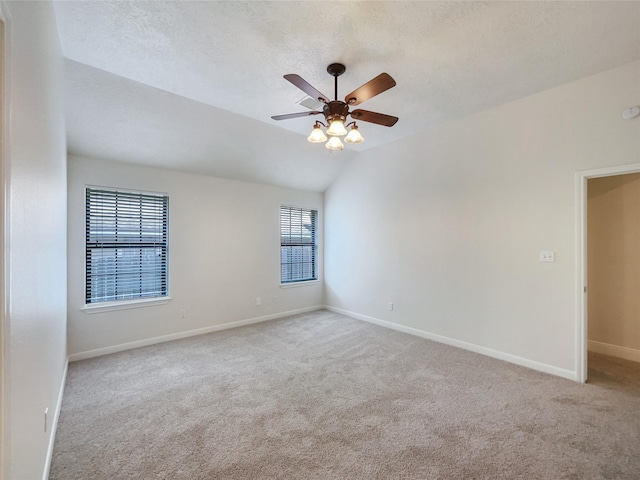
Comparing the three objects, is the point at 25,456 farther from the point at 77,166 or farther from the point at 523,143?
the point at 523,143

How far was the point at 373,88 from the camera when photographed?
2113 millimetres

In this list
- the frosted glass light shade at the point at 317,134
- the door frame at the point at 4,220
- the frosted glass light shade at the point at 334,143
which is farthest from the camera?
the frosted glass light shade at the point at 334,143

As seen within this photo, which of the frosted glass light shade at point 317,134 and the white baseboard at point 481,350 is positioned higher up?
the frosted glass light shade at point 317,134

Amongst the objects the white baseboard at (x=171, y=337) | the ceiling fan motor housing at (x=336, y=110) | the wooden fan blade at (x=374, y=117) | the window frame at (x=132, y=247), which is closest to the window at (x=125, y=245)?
the window frame at (x=132, y=247)

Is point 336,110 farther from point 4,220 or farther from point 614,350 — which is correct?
point 614,350

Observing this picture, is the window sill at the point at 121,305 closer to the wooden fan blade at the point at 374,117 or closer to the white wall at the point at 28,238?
the white wall at the point at 28,238

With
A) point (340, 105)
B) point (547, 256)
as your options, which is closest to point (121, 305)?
point (340, 105)

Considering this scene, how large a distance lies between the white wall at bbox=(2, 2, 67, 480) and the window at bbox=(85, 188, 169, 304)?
6.90 feet

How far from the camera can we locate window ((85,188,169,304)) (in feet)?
11.8

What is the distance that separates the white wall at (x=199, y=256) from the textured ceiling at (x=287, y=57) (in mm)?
434

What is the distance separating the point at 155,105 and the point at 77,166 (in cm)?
131

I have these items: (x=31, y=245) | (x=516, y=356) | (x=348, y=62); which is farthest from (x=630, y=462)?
(x=31, y=245)

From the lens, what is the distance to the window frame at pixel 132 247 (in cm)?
352

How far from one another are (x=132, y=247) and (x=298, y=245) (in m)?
2.78
